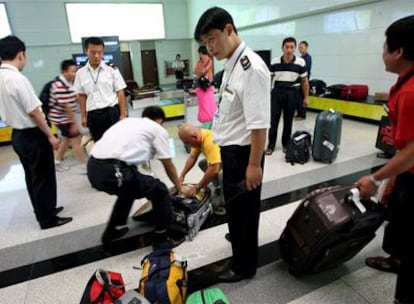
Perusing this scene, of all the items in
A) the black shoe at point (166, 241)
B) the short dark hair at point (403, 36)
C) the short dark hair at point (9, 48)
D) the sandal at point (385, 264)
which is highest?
the short dark hair at point (9, 48)

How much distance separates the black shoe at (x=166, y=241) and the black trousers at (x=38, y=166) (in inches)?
39.4

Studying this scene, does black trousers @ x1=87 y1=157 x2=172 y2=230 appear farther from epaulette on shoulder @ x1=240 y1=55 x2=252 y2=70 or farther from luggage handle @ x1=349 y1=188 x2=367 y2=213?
luggage handle @ x1=349 y1=188 x2=367 y2=213

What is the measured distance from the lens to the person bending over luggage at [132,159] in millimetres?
1808

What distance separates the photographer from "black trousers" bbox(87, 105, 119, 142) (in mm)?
3010

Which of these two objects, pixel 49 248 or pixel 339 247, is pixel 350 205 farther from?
pixel 49 248

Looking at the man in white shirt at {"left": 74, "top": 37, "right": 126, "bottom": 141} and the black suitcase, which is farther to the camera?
the black suitcase

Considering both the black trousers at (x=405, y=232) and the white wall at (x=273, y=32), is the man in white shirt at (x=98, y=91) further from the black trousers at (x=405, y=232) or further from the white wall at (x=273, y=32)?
the white wall at (x=273, y=32)

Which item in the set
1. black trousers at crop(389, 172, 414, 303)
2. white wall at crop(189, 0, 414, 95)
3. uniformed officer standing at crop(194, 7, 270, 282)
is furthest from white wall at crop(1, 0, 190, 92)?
black trousers at crop(389, 172, 414, 303)

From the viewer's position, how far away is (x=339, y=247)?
4.85 feet

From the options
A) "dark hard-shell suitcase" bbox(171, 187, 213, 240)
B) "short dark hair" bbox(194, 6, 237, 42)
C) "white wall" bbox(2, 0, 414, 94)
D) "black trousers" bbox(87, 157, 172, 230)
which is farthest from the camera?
"white wall" bbox(2, 0, 414, 94)

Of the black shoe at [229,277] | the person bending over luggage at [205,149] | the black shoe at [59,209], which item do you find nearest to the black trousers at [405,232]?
the black shoe at [229,277]

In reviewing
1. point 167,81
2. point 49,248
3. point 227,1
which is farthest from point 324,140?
point 167,81

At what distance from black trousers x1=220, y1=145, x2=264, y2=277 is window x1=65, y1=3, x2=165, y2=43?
9148 millimetres

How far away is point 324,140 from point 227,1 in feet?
22.4
